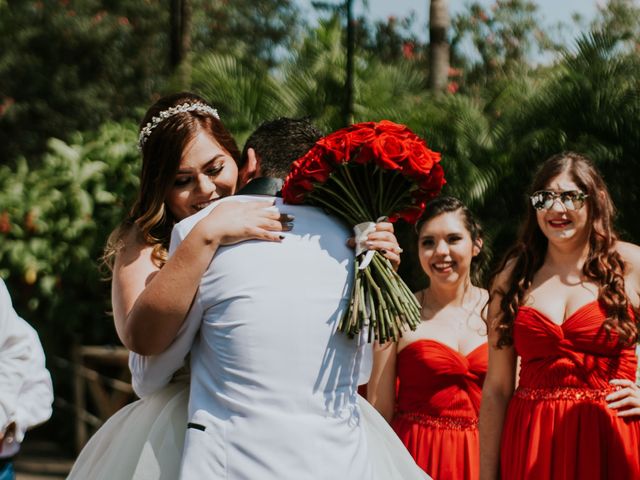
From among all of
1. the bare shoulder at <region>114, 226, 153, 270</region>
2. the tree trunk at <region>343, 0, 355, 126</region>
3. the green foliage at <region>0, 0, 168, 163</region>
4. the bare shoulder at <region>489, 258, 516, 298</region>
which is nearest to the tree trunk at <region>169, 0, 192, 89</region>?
the tree trunk at <region>343, 0, 355, 126</region>

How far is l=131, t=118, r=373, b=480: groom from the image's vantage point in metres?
2.80

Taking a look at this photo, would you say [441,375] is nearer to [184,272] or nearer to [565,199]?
[565,199]

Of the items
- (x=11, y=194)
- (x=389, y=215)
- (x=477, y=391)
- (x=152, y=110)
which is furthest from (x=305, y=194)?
(x=11, y=194)

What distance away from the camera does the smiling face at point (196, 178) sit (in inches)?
135

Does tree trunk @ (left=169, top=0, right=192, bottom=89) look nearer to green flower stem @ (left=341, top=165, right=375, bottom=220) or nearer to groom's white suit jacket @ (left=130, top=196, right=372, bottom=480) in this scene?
green flower stem @ (left=341, top=165, right=375, bottom=220)

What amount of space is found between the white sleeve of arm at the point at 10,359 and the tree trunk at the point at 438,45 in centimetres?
787

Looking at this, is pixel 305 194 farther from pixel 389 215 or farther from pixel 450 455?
pixel 450 455

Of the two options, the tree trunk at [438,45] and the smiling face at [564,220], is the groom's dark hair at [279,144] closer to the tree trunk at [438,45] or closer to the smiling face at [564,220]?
the smiling face at [564,220]

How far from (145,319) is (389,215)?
→ 0.81 m

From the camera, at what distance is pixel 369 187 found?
305cm

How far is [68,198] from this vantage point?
10672mm

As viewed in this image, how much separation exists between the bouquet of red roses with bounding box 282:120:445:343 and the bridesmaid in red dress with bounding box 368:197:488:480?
238 centimetres

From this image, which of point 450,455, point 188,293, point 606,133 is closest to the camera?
point 188,293

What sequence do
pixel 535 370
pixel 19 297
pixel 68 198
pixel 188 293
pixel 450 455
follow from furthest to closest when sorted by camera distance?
pixel 19 297
pixel 68 198
pixel 450 455
pixel 535 370
pixel 188 293
